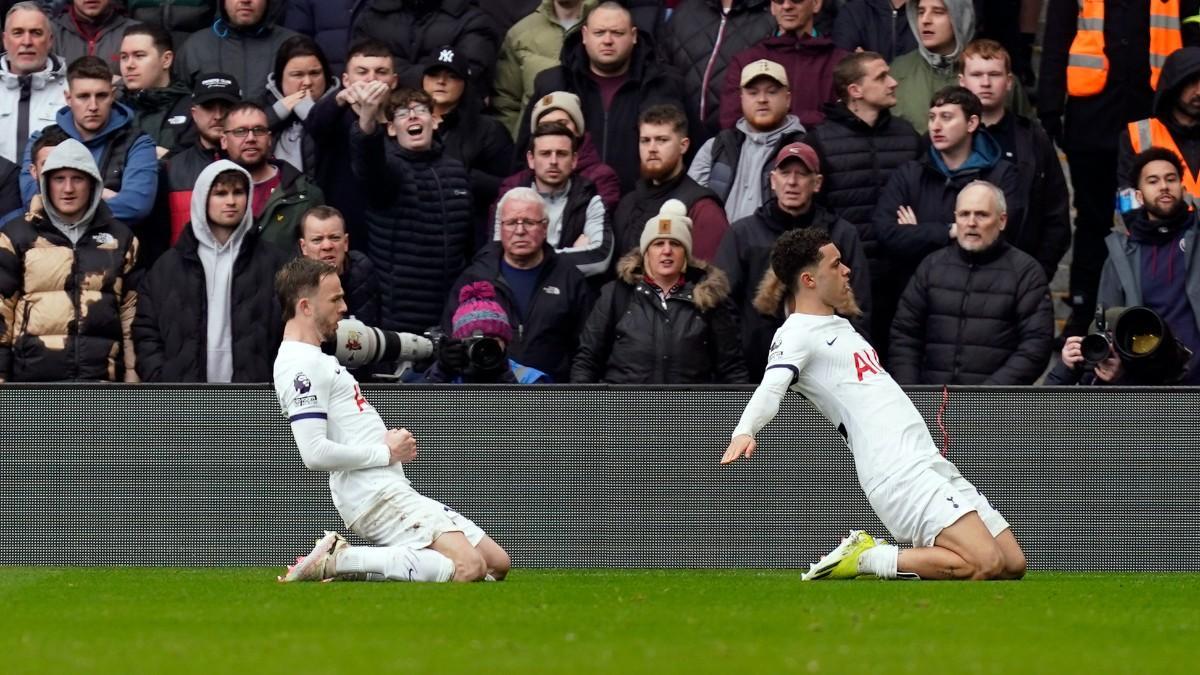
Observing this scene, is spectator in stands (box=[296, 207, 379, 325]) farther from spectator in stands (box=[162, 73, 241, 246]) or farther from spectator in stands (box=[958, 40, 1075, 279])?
spectator in stands (box=[958, 40, 1075, 279])

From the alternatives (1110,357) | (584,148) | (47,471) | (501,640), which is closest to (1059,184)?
(1110,357)

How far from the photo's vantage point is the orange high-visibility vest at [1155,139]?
14812 millimetres

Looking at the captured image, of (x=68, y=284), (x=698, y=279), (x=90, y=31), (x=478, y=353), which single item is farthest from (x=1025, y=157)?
(x=90, y=31)

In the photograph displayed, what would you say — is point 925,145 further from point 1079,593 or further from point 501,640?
point 501,640

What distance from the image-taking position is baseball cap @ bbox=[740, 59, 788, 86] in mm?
14797

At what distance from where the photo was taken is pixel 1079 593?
1045 centimetres

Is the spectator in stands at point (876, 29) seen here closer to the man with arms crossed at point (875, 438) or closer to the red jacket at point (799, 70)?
the red jacket at point (799, 70)

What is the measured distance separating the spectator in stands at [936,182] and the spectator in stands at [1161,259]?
98cm

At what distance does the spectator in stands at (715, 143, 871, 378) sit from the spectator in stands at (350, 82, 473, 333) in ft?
6.28

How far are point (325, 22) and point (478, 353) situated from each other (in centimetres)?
466

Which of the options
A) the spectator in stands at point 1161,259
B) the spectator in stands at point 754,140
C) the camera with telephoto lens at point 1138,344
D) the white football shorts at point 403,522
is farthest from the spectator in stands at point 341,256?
the camera with telephoto lens at point 1138,344

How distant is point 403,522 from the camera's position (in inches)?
437

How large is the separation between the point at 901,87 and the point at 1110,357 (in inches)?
124

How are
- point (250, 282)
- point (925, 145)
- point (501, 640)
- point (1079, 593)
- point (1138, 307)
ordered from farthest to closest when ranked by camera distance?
point (925, 145), point (250, 282), point (1138, 307), point (1079, 593), point (501, 640)
